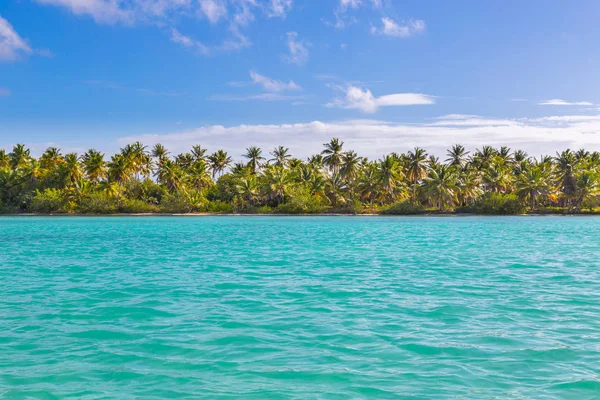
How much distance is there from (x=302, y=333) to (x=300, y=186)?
9180cm

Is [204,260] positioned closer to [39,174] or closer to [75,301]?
[75,301]

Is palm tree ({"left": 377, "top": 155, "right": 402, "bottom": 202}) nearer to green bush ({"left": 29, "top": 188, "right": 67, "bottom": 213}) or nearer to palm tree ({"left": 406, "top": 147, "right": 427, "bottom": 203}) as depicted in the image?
palm tree ({"left": 406, "top": 147, "right": 427, "bottom": 203})

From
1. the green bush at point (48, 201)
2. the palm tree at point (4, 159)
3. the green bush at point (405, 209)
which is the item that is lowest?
the green bush at point (405, 209)

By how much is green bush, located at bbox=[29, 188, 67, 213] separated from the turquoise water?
81958 millimetres

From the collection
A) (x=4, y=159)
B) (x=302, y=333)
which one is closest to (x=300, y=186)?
(x=4, y=159)

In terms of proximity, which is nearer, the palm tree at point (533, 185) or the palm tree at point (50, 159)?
the palm tree at point (533, 185)

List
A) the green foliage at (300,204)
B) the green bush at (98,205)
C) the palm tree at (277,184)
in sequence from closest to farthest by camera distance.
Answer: the green bush at (98,205), the green foliage at (300,204), the palm tree at (277,184)

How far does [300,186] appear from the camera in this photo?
335ft

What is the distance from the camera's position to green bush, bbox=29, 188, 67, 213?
313 ft

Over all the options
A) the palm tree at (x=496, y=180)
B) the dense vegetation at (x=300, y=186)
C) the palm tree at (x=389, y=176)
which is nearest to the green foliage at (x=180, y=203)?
the dense vegetation at (x=300, y=186)

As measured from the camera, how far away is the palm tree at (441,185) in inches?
3720

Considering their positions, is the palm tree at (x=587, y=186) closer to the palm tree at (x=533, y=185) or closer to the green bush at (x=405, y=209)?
the palm tree at (x=533, y=185)

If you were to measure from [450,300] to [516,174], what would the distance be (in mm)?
104114

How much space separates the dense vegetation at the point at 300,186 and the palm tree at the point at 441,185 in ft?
0.58
